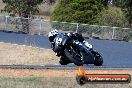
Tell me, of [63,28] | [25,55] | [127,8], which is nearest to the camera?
[25,55]

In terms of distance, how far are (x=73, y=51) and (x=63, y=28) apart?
33943 millimetres

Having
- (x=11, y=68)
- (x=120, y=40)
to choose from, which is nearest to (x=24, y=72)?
(x=11, y=68)

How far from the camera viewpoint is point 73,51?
10.5ft

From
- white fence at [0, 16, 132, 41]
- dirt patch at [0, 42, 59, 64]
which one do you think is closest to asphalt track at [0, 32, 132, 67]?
dirt patch at [0, 42, 59, 64]

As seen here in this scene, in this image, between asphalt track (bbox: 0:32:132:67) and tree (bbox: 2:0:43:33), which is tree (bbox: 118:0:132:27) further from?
tree (bbox: 2:0:43:33)

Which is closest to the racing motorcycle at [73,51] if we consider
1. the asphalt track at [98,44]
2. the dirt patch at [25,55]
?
the dirt patch at [25,55]

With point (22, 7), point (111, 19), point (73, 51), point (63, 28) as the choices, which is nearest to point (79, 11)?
point (111, 19)

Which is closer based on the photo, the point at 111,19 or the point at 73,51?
the point at 73,51

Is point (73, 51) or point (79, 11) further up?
point (73, 51)

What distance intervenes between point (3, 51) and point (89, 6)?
19.0 m

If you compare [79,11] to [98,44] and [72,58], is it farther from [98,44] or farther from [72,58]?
[72,58]

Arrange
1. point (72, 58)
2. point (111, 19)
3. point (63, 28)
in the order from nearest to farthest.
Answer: point (72, 58) → point (63, 28) → point (111, 19)

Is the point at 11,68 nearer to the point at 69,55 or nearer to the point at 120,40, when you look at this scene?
the point at 69,55

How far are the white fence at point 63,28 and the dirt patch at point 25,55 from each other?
894 centimetres
